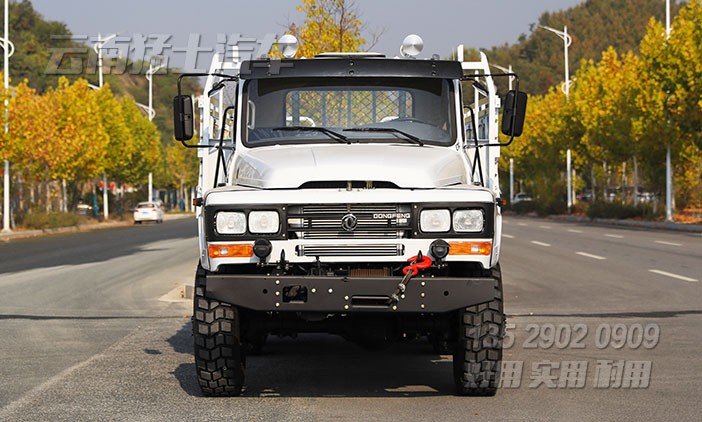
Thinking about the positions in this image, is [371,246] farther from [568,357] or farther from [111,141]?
[111,141]

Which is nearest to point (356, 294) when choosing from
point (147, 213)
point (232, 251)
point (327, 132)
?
point (232, 251)

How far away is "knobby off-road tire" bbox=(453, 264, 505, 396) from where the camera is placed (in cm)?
837

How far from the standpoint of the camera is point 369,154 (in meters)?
8.81

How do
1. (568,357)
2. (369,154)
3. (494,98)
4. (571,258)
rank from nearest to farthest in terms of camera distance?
1. (369,154)
2. (494,98)
3. (568,357)
4. (571,258)

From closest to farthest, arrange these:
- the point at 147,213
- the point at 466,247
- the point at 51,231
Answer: the point at 466,247
the point at 51,231
the point at 147,213

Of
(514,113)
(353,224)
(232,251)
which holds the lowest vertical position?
(232,251)

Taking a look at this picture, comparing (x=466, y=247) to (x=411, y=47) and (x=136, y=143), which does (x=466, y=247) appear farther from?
(x=136, y=143)

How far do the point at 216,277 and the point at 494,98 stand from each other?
133 inches

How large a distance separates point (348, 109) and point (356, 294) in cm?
216

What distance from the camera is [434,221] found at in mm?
8156

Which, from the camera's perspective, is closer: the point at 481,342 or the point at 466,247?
the point at 466,247

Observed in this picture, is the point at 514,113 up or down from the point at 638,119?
down

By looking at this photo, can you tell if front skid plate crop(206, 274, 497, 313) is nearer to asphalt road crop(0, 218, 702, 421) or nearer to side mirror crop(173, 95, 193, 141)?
asphalt road crop(0, 218, 702, 421)

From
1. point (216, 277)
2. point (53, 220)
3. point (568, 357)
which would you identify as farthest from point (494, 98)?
point (53, 220)
